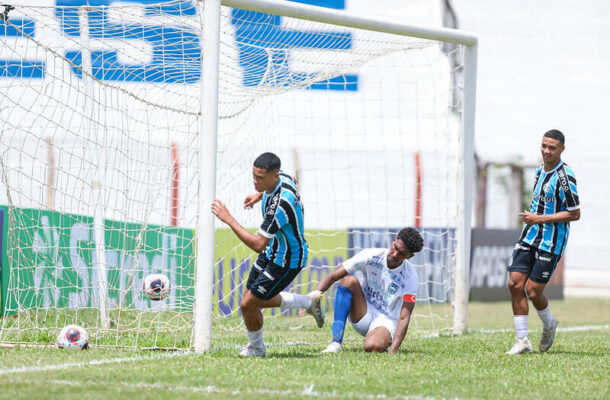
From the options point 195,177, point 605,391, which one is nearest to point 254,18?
point 195,177

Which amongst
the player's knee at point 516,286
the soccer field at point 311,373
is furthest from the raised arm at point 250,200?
the player's knee at point 516,286

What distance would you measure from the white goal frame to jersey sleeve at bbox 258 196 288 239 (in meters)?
0.67

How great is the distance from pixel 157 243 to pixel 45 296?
177cm

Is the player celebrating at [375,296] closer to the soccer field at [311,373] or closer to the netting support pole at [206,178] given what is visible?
the soccer field at [311,373]

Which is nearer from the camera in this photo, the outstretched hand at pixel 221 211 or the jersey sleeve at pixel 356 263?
the outstretched hand at pixel 221 211

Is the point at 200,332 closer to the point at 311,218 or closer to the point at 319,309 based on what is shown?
the point at 319,309

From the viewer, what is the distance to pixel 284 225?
6.92 metres

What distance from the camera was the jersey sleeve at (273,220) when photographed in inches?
267

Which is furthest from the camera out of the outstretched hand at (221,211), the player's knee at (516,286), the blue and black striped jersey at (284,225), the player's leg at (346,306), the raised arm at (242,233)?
the player's knee at (516,286)

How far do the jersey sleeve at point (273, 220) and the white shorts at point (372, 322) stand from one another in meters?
1.66

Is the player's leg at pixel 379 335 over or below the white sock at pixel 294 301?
below

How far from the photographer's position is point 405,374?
20.7 feet

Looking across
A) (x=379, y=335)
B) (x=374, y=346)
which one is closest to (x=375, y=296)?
(x=379, y=335)

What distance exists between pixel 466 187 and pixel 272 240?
13.2 ft
